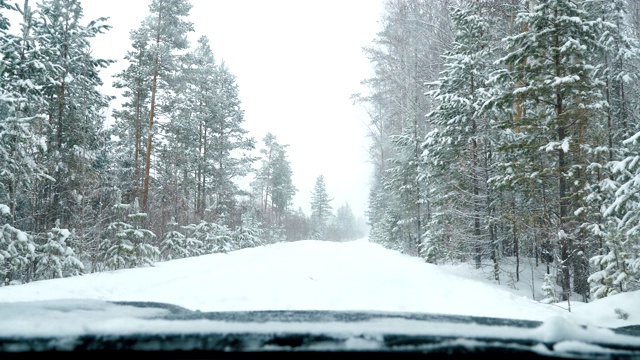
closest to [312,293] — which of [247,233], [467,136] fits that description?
[467,136]

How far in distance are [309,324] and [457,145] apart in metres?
12.5

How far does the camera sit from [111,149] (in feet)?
67.4

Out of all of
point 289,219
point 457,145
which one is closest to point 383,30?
point 457,145

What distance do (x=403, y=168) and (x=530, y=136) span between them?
10995 millimetres

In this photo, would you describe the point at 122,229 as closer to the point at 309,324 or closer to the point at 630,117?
the point at 309,324

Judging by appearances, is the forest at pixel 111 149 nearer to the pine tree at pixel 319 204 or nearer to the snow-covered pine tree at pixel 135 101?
the snow-covered pine tree at pixel 135 101

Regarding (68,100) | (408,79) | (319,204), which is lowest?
(319,204)

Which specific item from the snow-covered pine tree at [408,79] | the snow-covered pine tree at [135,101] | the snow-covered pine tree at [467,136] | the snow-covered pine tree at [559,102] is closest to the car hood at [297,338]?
the snow-covered pine tree at [559,102]

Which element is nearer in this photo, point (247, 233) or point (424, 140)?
point (424, 140)

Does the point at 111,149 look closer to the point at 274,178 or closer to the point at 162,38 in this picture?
the point at 162,38

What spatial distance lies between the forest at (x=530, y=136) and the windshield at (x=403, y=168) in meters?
0.07

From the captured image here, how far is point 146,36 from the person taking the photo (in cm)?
1727

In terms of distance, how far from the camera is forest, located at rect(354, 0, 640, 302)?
26.0 feet

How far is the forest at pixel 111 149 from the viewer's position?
956 cm
